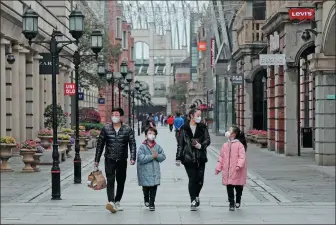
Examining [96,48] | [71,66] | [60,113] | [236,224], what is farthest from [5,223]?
[71,66]

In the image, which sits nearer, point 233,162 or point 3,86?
point 233,162

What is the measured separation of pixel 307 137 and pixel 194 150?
2048cm

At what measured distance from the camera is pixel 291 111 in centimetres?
3080

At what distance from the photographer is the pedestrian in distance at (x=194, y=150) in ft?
45.6

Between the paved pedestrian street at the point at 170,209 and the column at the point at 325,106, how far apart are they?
641 cm

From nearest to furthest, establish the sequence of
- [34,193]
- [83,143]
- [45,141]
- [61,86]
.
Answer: [34,193]
[45,141]
[83,143]
[61,86]

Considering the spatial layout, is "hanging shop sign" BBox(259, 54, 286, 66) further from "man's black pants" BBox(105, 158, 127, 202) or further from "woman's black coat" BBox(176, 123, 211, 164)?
"man's black pants" BBox(105, 158, 127, 202)

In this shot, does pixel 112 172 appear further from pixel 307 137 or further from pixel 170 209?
pixel 307 137

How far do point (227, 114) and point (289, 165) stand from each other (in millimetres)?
32261

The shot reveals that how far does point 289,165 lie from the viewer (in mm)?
26031

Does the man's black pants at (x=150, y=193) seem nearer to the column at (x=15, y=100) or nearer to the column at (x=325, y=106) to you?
the column at (x=325, y=106)

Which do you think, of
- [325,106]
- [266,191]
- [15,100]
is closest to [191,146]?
[266,191]

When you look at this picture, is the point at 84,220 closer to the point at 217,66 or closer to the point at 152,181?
the point at 152,181

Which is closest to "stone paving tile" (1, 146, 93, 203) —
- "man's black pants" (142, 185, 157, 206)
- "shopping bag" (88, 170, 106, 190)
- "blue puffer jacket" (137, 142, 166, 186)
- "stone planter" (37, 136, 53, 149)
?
"stone planter" (37, 136, 53, 149)
